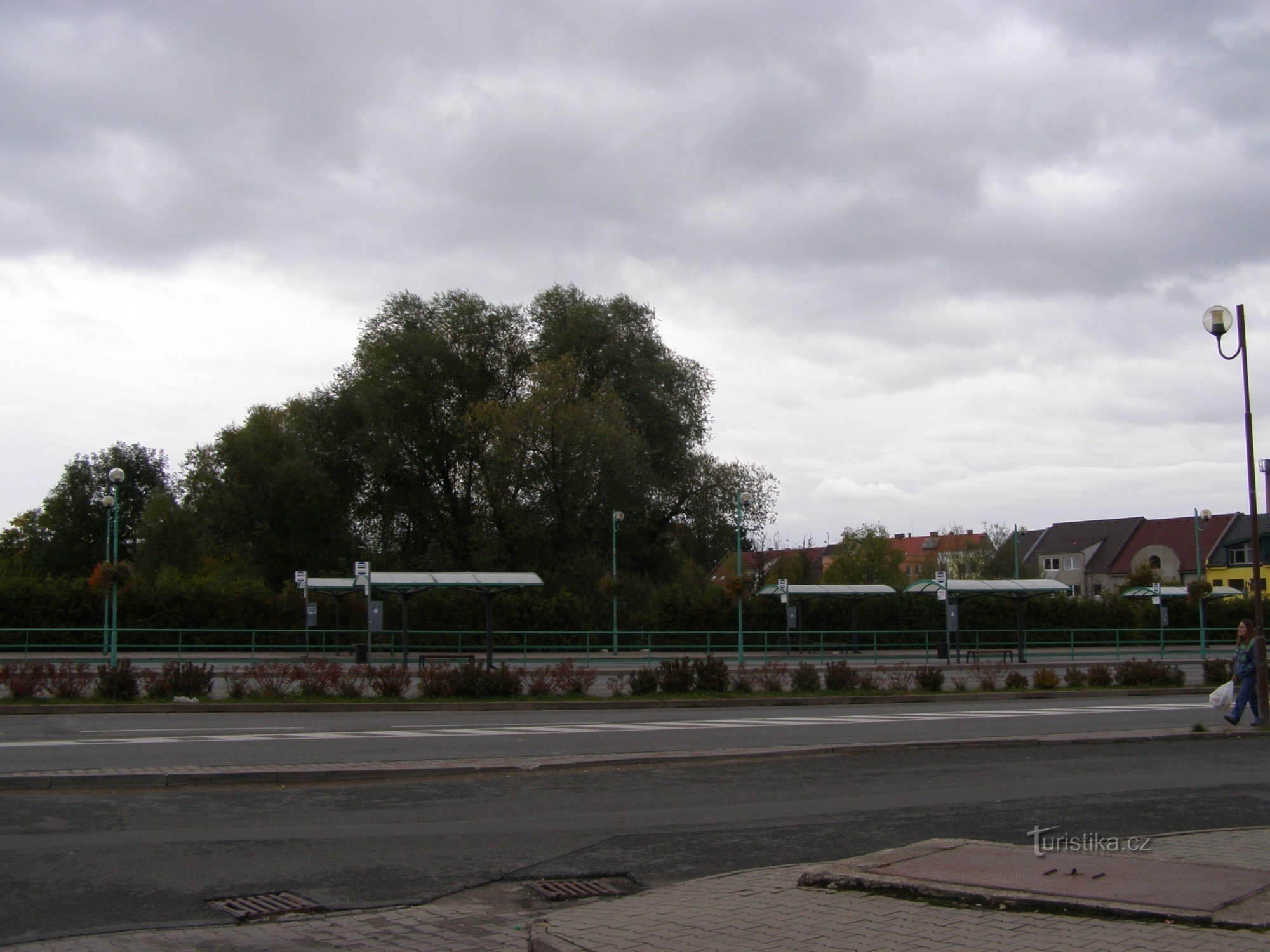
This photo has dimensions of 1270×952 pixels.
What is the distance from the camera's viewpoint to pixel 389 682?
22.8m

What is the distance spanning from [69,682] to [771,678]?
1458 centimetres

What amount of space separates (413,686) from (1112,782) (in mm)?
19210

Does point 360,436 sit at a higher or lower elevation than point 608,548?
higher

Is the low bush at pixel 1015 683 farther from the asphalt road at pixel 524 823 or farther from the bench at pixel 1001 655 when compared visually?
the asphalt road at pixel 524 823

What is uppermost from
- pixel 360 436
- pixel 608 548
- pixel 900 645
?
pixel 360 436

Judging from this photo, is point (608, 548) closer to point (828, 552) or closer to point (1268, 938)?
point (1268, 938)

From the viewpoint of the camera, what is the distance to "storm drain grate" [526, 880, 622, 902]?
700 centimetres

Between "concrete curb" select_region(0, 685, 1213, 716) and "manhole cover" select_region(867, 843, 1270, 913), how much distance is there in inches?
618

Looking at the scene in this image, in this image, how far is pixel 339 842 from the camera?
27.6ft

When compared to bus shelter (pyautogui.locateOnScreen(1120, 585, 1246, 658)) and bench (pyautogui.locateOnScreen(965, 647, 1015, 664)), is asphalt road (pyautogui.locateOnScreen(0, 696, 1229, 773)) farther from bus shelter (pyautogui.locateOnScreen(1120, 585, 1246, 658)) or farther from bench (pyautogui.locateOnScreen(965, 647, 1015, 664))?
bus shelter (pyautogui.locateOnScreen(1120, 585, 1246, 658))

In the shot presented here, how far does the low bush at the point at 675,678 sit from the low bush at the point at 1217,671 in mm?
12829

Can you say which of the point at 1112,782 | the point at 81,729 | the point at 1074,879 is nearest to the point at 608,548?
the point at 81,729

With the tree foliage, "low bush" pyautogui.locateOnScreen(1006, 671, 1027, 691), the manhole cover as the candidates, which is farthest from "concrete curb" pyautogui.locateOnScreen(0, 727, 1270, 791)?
the tree foliage

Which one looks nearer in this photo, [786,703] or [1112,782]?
[1112,782]
